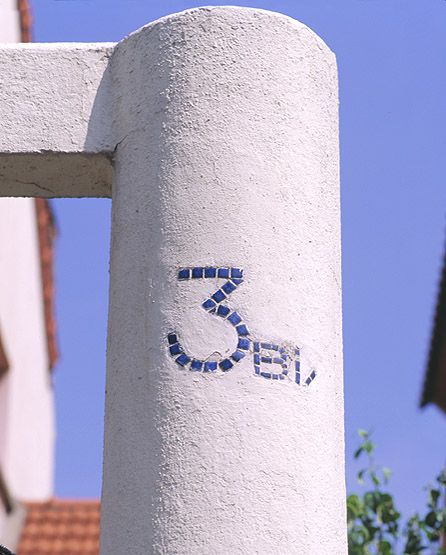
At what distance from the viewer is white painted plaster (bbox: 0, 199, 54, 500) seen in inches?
394

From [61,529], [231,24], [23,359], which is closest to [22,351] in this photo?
[23,359]

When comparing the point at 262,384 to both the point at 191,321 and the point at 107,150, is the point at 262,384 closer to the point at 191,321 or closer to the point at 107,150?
the point at 191,321

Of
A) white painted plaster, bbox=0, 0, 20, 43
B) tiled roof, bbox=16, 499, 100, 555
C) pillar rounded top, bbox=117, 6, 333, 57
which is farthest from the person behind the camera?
white painted plaster, bbox=0, 0, 20, 43

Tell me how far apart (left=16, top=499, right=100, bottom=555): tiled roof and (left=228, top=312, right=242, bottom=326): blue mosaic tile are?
5.53 metres

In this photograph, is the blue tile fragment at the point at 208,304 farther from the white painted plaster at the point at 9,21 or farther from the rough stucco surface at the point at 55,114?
the white painted plaster at the point at 9,21

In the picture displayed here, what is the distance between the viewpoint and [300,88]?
352cm

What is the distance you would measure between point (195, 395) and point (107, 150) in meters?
0.76

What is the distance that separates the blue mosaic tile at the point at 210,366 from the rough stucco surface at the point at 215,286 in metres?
0.02

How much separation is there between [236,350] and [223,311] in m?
0.10

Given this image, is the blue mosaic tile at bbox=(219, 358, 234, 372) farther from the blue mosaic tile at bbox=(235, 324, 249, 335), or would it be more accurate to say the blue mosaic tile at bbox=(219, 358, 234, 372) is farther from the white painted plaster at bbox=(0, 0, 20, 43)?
the white painted plaster at bbox=(0, 0, 20, 43)

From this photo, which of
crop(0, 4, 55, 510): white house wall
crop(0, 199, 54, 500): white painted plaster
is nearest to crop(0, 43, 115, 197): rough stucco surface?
crop(0, 4, 55, 510): white house wall

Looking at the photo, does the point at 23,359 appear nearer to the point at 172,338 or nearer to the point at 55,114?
the point at 55,114

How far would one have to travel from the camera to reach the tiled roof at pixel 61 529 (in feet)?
28.9

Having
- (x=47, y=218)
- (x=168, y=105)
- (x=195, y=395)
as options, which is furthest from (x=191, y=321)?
(x=47, y=218)
